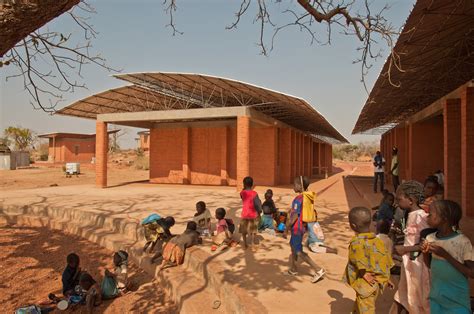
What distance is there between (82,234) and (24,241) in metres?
1.47

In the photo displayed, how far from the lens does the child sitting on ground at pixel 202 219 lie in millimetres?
6153

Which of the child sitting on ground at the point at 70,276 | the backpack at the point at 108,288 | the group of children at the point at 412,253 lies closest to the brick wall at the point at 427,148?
the group of children at the point at 412,253

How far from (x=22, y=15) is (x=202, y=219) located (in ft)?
15.2

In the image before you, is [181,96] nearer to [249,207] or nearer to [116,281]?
[249,207]

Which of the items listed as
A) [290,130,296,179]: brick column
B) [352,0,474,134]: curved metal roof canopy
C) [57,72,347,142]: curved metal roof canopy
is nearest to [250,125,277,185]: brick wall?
[57,72,347,142]: curved metal roof canopy

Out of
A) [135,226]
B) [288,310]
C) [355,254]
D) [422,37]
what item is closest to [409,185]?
[355,254]

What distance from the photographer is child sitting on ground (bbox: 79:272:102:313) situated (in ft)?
15.4

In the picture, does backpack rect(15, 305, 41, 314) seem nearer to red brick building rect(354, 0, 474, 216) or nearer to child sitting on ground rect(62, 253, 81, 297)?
child sitting on ground rect(62, 253, 81, 297)

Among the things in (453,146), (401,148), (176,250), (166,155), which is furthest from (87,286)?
(401,148)

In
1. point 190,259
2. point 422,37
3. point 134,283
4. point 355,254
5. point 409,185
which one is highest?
point 422,37

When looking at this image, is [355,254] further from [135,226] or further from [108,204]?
[108,204]

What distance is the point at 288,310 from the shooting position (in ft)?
10.5

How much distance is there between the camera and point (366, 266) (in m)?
2.51

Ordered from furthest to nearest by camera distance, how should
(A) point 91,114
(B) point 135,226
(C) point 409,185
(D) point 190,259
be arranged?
(A) point 91,114, (B) point 135,226, (D) point 190,259, (C) point 409,185
